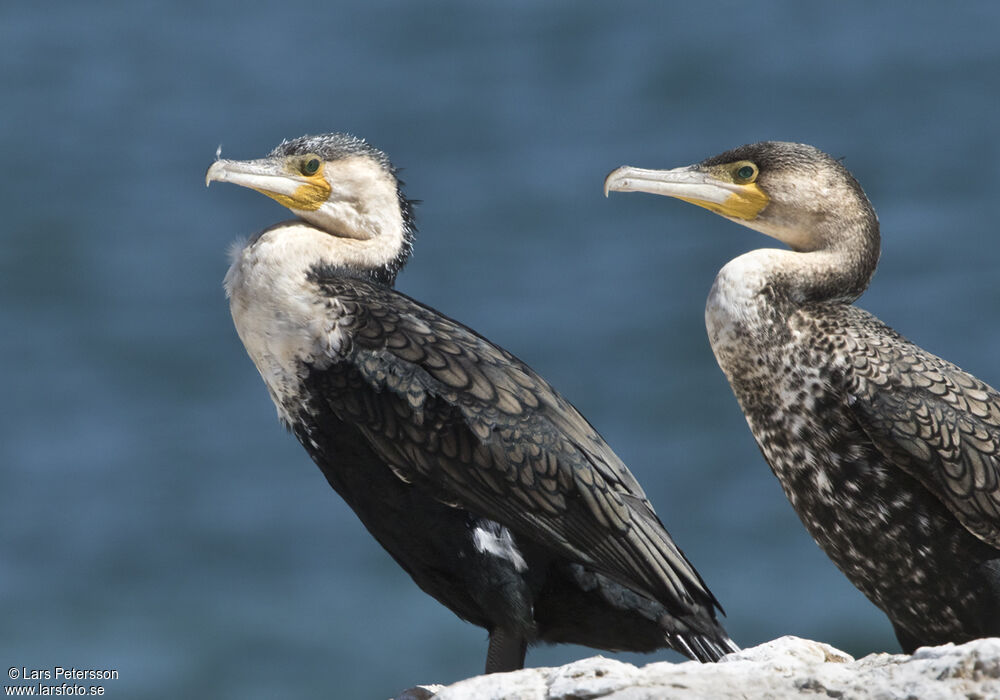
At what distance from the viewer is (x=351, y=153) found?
5906 mm

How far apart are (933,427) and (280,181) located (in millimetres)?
2434

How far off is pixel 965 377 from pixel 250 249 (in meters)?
2.50

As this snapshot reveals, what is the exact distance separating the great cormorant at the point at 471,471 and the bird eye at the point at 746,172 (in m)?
1.04

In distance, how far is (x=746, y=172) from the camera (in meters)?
5.64

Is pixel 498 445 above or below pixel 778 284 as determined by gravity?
below

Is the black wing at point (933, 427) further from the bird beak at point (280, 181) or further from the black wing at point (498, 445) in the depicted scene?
the bird beak at point (280, 181)

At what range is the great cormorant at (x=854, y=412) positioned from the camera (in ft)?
16.8

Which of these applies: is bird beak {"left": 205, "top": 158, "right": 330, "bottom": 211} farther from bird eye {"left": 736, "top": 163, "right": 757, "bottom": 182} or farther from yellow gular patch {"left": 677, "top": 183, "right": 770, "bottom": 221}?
bird eye {"left": 736, "top": 163, "right": 757, "bottom": 182}

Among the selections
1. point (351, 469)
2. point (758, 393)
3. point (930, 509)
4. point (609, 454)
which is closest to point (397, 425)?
point (351, 469)

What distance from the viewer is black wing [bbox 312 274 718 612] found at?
16.5 feet

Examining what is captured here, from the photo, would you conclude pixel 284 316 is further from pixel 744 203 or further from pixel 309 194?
pixel 744 203

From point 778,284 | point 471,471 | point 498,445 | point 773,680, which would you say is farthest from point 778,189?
point 773,680

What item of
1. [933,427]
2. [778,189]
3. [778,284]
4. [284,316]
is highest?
[778,189]

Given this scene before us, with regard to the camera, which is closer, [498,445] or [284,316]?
[498,445]
